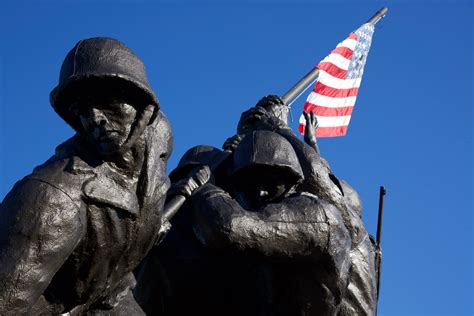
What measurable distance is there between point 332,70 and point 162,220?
28.5ft

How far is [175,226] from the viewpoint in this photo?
6031 mm

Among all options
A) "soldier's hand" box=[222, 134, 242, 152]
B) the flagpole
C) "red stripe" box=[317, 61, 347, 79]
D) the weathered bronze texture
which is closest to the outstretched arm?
"soldier's hand" box=[222, 134, 242, 152]

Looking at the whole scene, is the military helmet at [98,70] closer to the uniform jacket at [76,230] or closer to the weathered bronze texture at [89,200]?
the weathered bronze texture at [89,200]

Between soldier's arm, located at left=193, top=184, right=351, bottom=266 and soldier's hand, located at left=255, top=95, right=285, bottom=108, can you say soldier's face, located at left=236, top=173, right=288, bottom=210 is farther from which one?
soldier's hand, located at left=255, top=95, right=285, bottom=108

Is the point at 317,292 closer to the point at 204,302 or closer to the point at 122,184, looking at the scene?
the point at 204,302

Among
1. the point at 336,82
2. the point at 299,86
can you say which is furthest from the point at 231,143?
the point at 336,82

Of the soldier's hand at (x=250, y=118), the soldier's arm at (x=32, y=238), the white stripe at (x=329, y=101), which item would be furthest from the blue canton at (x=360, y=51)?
the soldier's arm at (x=32, y=238)

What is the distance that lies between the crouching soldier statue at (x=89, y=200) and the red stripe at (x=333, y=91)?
A: 27.1 feet

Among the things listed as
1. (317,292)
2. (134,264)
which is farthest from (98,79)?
(317,292)

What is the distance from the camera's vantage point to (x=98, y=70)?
15.3ft

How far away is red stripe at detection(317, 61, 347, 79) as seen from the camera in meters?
13.4

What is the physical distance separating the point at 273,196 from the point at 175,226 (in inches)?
26.4

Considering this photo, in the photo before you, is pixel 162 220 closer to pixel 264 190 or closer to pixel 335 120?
pixel 264 190

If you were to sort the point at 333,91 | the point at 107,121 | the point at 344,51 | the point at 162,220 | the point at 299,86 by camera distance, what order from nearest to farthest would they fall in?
1. the point at 107,121
2. the point at 162,220
3. the point at 299,86
4. the point at 333,91
5. the point at 344,51
